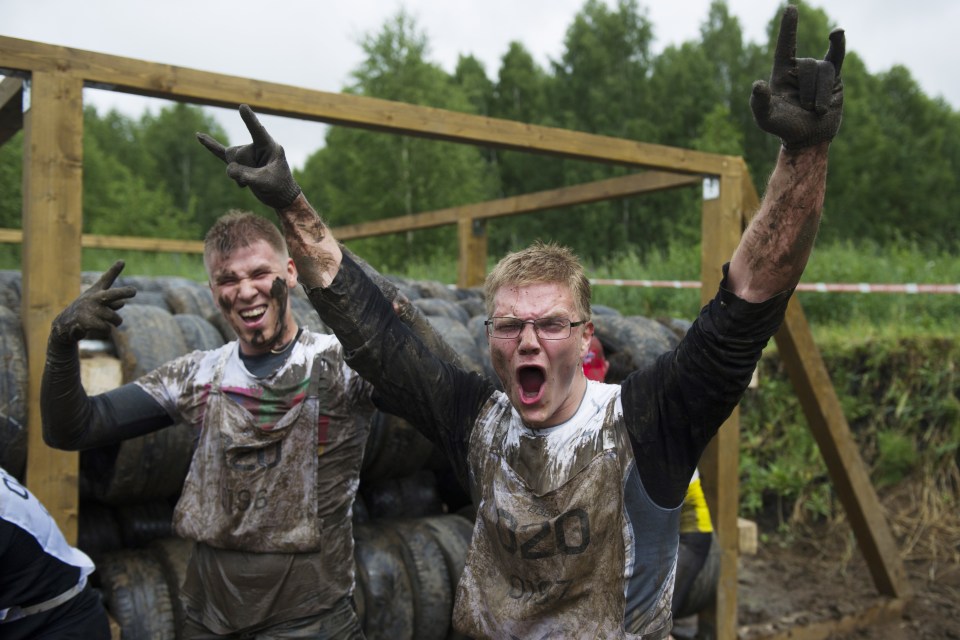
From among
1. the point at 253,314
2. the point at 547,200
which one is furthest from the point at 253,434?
the point at 547,200

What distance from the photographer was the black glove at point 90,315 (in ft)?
6.96

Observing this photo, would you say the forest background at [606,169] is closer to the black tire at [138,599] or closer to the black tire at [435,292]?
the black tire at [435,292]

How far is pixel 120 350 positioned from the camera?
117 inches

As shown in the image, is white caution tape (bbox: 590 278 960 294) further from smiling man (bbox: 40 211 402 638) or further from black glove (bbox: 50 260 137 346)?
black glove (bbox: 50 260 137 346)

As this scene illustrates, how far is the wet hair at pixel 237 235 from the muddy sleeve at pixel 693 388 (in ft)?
3.95

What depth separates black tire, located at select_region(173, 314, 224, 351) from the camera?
3.13 m

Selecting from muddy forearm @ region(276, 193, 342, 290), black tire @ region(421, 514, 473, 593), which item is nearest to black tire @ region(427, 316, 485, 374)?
black tire @ region(421, 514, 473, 593)

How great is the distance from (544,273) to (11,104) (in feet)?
6.87

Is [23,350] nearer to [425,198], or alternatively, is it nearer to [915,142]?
[425,198]

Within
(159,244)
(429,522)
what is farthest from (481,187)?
(429,522)

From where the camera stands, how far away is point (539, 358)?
65.9 inches

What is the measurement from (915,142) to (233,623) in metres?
30.6

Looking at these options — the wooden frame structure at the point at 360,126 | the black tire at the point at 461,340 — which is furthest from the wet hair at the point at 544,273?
the black tire at the point at 461,340

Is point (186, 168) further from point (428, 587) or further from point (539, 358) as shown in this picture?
point (539, 358)
